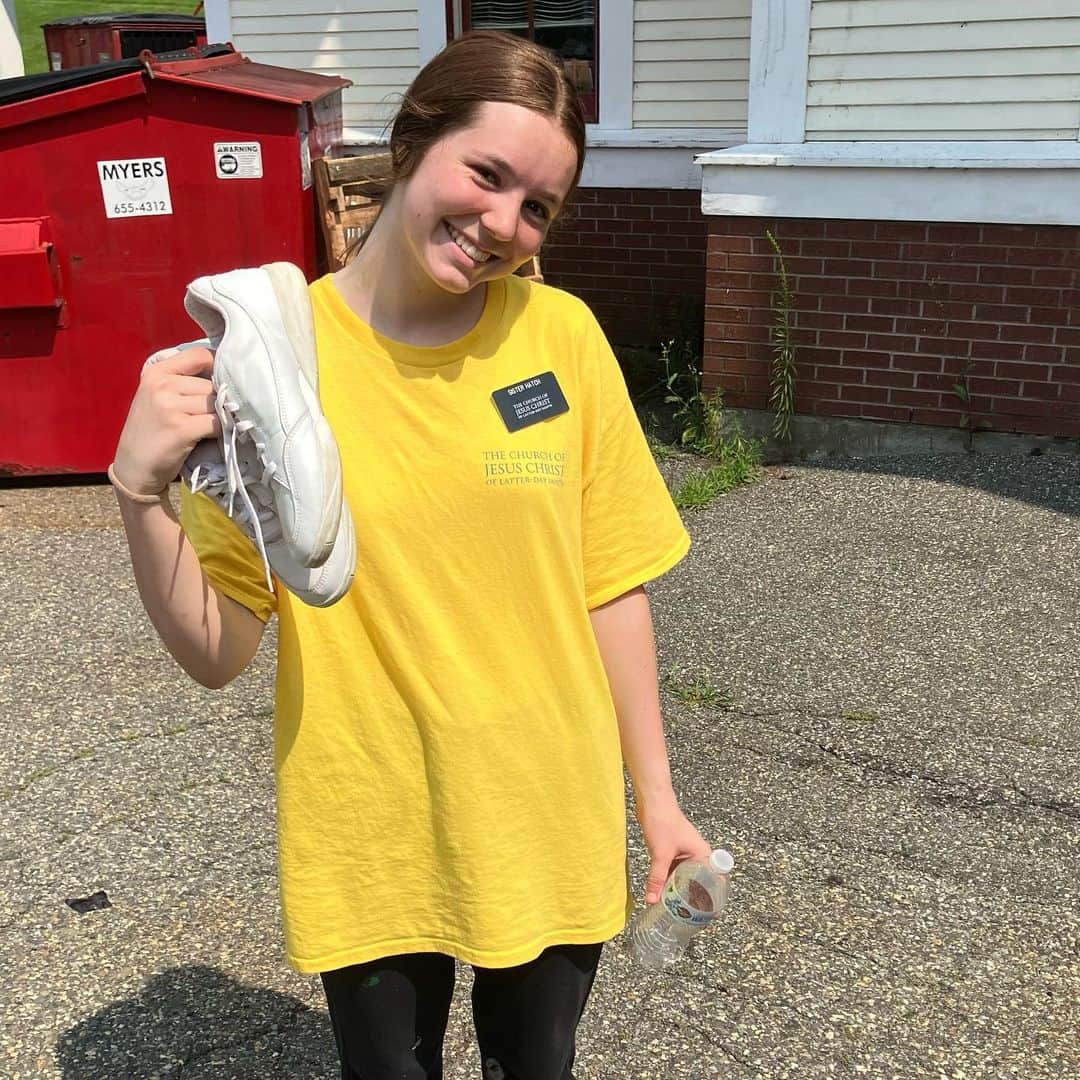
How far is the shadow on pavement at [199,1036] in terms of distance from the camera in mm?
2436

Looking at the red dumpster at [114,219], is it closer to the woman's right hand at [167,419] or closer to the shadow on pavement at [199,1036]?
the shadow on pavement at [199,1036]

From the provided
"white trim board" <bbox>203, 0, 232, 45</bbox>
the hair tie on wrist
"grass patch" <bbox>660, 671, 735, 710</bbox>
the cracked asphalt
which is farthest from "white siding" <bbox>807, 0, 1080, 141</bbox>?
Result: the hair tie on wrist

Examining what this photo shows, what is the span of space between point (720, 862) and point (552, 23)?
299 inches

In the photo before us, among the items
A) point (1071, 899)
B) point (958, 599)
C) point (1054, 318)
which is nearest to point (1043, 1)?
point (1054, 318)

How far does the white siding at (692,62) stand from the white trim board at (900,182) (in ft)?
5.73

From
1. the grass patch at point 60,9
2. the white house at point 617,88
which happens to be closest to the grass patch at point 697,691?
the white house at point 617,88

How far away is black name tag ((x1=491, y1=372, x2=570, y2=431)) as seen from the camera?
145cm

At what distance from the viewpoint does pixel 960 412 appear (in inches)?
231

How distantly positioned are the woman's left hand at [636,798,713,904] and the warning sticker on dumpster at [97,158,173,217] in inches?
197

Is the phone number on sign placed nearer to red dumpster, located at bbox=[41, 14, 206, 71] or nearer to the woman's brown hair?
the woman's brown hair

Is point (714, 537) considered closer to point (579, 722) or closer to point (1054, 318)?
point (1054, 318)

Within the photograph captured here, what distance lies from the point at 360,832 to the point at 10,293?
503 cm

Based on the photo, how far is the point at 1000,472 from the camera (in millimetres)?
5707

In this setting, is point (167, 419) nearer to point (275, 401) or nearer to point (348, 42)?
point (275, 401)
